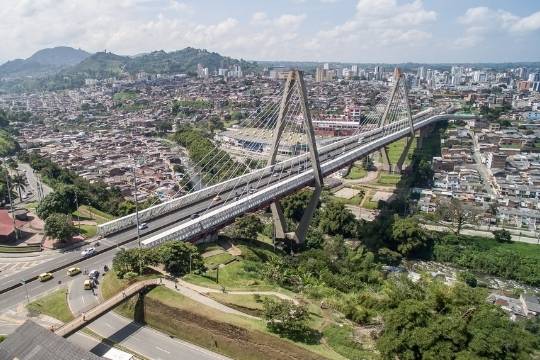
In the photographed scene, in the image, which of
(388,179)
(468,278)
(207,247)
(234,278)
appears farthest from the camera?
(388,179)

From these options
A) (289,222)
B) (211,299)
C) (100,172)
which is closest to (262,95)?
(100,172)

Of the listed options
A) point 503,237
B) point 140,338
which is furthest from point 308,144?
point 503,237

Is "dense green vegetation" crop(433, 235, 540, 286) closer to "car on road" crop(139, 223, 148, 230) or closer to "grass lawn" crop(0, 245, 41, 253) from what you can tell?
"car on road" crop(139, 223, 148, 230)

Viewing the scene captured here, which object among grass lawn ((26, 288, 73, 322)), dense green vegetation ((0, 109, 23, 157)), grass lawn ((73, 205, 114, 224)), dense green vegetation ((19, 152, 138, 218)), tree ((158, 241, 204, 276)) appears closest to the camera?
grass lawn ((26, 288, 73, 322))

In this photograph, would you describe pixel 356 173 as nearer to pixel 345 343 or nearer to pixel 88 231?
pixel 88 231

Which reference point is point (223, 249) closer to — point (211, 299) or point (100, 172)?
point (211, 299)

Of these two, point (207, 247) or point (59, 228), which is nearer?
point (207, 247)

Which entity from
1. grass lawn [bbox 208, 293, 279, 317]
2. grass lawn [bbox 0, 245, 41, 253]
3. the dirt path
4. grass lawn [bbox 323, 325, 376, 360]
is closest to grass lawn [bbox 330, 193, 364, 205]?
the dirt path
